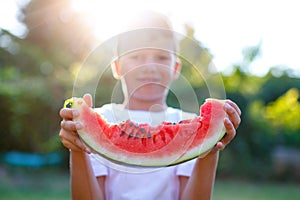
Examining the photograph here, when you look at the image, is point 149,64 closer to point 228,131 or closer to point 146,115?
point 146,115

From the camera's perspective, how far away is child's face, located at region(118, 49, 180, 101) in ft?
6.18

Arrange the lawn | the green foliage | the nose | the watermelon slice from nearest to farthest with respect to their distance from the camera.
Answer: the watermelon slice
the nose
the lawn
the green foliage

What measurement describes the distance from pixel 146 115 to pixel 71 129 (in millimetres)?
523

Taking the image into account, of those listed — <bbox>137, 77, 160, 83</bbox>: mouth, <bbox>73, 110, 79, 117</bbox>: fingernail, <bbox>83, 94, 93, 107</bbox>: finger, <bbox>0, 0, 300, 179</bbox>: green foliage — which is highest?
<bbox>0, 0, 300, 179</bbox>: green foliage

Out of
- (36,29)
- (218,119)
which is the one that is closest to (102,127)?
(218,119)

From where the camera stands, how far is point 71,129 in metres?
Answer: 1.50

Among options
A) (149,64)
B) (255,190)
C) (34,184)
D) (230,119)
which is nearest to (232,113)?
(230,119)

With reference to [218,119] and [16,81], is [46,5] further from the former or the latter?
[218,119]

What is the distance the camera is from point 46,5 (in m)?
19.2

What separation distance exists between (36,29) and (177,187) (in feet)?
56.3

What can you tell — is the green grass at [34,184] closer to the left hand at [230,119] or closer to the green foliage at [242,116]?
the green foliage at [242,116]

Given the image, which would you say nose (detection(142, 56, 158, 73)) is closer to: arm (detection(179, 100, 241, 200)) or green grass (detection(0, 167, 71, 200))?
arm (detection(179, 100, 241, 200))

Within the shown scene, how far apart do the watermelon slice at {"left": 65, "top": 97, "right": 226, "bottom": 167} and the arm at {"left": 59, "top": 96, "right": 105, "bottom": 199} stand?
0.03 meters

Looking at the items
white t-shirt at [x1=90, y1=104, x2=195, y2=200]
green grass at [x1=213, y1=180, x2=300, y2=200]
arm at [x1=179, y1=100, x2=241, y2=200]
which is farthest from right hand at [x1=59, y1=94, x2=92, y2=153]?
green grass at [x1=213, y1=180, x2=300, y2=200]
